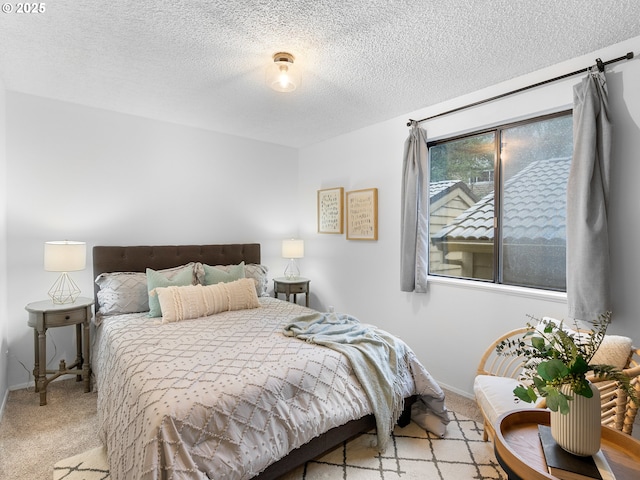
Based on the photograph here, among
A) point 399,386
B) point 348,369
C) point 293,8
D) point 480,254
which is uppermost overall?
point 293,8

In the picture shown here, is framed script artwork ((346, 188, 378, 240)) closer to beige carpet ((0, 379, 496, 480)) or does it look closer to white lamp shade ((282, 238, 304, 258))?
white lamp shade ((282, 238, 304, 258))

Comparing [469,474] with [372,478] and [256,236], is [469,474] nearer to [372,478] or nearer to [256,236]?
[372,478]

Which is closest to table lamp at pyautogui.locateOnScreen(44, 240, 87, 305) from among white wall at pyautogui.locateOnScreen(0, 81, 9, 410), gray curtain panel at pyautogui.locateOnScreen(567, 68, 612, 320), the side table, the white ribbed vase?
white wall at pyautogui.locateOnScreen(0, 81, 9, 410)

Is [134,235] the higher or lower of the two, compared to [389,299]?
higher

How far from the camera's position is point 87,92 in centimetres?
295

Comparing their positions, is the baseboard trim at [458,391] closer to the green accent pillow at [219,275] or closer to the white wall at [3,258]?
the green accent pillow at [219,275]

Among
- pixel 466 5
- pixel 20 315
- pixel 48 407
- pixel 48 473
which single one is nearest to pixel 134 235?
pixel 20 315

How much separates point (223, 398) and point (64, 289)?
2.52 metres

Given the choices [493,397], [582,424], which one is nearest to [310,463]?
[493,397]

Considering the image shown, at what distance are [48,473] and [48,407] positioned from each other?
921 millimetres

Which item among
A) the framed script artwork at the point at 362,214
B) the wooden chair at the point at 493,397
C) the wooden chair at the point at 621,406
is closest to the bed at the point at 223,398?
the wooden chair at the point at 493,397

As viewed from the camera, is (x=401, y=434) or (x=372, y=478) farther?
(x=401, y=434)

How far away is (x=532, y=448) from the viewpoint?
131cm

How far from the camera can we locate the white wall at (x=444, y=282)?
2.14 m
